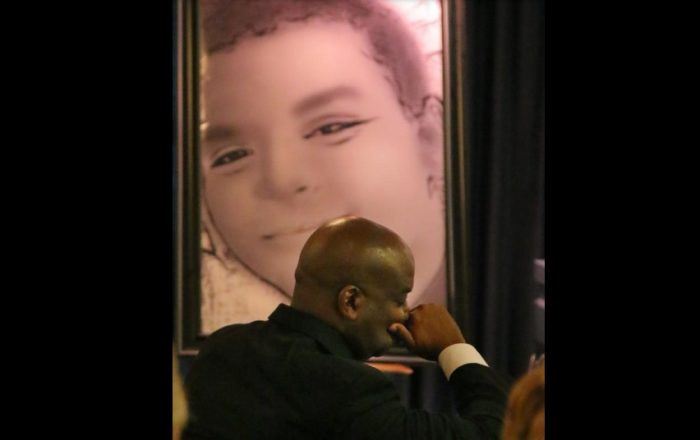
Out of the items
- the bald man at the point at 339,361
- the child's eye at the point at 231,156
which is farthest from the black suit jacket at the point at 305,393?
the child's eye at the point at 231,156

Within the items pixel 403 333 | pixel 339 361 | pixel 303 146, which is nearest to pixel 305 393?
pixel 339 361

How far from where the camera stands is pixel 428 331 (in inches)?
53.5

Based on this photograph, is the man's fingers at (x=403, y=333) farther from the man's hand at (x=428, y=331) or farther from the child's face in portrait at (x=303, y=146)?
the child's face in portrait at (x=303, y=146)

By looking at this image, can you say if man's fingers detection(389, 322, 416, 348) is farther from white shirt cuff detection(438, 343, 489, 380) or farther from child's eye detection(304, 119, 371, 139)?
child's eye detection(304, 119, 371, 139)

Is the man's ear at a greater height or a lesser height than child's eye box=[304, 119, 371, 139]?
lesser

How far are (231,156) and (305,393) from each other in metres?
0.43

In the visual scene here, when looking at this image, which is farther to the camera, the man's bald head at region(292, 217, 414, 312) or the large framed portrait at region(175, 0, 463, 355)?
the large framed portrait at region(175, 0, 463, 355)

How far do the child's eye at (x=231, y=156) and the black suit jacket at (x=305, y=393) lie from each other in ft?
0.89

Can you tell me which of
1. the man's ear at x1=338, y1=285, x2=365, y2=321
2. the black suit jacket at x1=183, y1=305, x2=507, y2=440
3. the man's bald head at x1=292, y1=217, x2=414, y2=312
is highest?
the man's bald head at x1=292, y1=217, x2=414, y2=312

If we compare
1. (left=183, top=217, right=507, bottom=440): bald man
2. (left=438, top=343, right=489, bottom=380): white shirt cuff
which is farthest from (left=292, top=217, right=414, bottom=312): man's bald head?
(left=438, top=343, right=489, bottom=380): white shirt cuff

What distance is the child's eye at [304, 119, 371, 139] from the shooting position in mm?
1426
